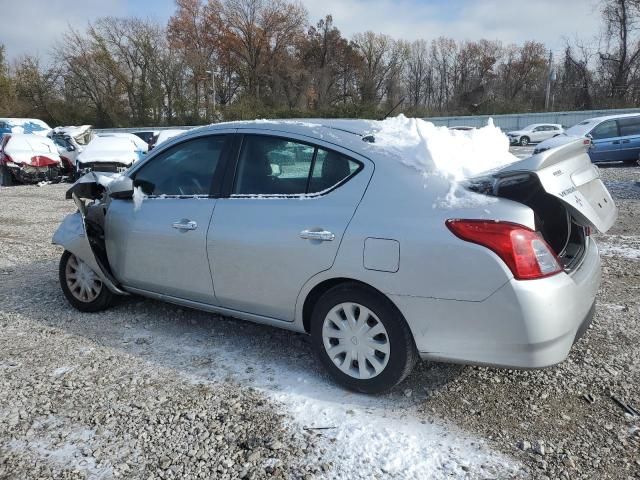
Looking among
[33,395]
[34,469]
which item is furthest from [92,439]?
[33,395]

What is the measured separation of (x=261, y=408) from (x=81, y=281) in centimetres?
236

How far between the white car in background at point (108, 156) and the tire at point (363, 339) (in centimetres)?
1185

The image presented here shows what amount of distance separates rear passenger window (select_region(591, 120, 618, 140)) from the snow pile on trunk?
13401 millimetres

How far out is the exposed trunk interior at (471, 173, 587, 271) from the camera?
9.05 ft

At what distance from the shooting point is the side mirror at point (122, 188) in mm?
4086

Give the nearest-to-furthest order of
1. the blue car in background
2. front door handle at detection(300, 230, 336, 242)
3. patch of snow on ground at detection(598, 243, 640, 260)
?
1. front door handle at detection(300, 230, 336, 242)
2. patch of snow on ground at detection(598, 243, 640, 260)
3. the blue car in background

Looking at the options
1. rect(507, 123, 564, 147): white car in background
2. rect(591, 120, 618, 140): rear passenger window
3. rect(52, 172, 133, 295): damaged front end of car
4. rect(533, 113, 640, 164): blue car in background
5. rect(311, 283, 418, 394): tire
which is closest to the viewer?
rect(311, 283, 418, 394): tire

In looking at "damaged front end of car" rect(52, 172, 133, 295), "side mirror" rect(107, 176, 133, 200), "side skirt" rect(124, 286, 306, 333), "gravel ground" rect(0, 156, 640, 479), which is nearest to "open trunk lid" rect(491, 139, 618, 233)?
"gravel ground" rect(0, 156, 640, 479)

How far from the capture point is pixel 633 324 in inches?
160

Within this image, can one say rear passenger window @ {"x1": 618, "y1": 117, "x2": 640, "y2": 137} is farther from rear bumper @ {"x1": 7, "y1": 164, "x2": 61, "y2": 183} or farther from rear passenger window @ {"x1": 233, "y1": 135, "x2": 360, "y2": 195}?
rear bumper @ {"x1": 7, "y1": 164, "x2": 61, "y2": 183}

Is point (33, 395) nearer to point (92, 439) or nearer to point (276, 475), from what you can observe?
point (92, 439)

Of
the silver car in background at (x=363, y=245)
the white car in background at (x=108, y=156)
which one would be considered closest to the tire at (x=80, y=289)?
the silver car in background at (x=363, y=245)

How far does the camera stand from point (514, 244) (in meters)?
2.53

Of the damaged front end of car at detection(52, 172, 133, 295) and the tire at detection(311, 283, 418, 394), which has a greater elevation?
the damaged front end of car at detection(52, 172, 133, 295)
